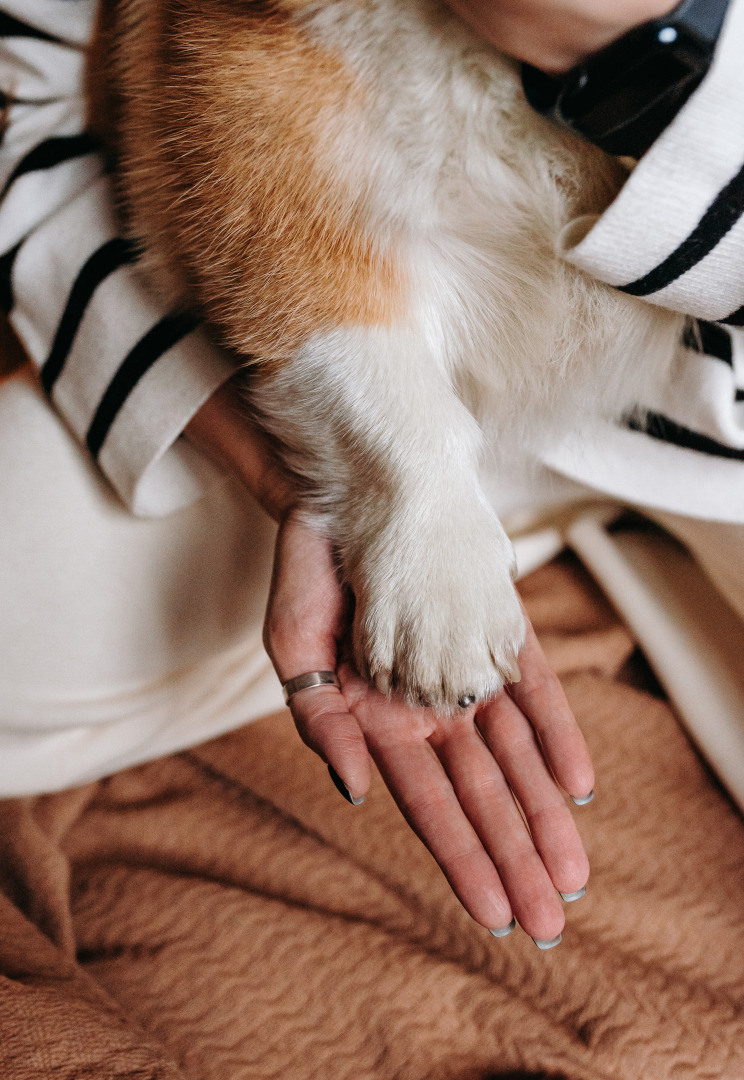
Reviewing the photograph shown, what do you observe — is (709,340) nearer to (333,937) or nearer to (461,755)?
(461,755)

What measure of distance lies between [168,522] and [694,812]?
0.55 meters

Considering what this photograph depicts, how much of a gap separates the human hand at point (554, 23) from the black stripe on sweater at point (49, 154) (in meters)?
0.44

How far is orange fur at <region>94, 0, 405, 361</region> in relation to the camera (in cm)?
49

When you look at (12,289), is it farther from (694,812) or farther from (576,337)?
(694,812)

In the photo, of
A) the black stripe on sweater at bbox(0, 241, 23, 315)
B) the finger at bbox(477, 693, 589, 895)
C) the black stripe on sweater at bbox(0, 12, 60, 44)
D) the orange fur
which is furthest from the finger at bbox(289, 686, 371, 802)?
the black stripe on sweater at bbox(0, 12, 60, 44)

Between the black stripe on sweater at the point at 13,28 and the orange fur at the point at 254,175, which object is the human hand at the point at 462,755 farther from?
the black stripe on sweater at the point at 13,28

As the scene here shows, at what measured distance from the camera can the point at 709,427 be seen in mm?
667

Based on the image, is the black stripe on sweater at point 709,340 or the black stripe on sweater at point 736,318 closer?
the black stripe on sweater at point 736,318

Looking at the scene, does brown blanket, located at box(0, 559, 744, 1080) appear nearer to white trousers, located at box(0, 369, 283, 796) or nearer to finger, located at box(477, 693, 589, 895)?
white trousers, located at box(0, 369, 283, 796)

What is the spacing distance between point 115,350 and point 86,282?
0.22ft

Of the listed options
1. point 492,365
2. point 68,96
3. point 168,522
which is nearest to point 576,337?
point 492,365

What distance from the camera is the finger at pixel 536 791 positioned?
0.55 metres

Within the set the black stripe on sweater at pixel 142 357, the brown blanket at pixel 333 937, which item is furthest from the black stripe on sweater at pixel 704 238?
the brown blanket at pixel 333 937

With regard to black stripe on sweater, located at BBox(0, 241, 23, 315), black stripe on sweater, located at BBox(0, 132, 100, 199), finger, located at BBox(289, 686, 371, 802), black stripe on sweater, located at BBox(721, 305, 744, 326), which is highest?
black stripe on sweater, located at BBox(721, 305, 744, 326)
